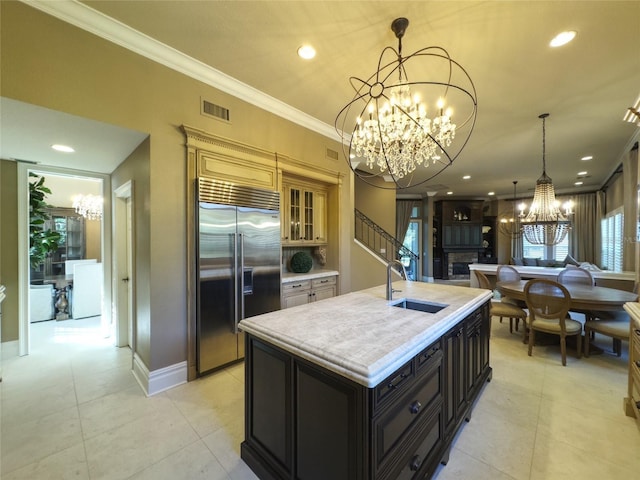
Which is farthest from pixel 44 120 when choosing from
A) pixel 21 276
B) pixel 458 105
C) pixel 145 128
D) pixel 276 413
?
pixel 458 105

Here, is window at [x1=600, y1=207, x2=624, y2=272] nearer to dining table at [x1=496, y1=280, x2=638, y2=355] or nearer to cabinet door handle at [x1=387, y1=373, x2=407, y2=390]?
dining table at [x1=496, y1=280, x2=638, y2=355]

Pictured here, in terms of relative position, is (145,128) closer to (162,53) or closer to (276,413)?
(162,53)

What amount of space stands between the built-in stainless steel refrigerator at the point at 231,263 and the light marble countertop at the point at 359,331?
1.27 meters

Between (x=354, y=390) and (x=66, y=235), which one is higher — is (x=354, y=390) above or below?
below

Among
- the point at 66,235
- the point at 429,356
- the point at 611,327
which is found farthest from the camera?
the point at 66,235

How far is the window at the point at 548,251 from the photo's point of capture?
8.74 m

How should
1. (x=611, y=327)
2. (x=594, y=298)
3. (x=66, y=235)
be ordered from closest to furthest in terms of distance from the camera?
1. (x=611, y=327)
2. (x=594, y=298)
3. (x=66, y=235)

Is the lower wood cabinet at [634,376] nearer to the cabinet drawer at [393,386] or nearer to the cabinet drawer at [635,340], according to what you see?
the cabinet drawer at [635,340]

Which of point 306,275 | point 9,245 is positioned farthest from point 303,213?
point 9,245

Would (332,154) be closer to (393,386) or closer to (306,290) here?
(306,290)

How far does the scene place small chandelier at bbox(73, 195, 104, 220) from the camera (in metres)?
5.77

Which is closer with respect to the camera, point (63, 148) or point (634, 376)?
point (634, 376)

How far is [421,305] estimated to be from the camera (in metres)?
2.19

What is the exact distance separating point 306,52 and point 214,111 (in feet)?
3.78
